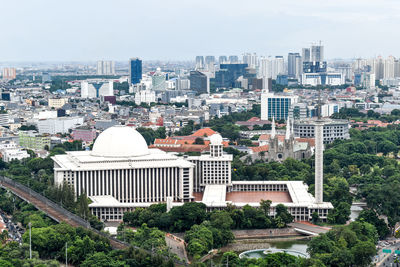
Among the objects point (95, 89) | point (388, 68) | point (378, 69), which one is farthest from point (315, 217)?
point (378, 69)

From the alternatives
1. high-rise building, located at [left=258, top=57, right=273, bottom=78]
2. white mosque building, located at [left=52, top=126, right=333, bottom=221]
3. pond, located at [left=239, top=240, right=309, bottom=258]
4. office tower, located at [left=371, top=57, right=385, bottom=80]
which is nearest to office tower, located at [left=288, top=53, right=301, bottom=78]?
high-rise building, located at [left=258, top=57, right=273, bottom=78]

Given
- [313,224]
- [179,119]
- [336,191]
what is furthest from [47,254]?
[179,119]

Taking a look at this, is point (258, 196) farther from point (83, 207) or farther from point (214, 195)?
point (83, 207)

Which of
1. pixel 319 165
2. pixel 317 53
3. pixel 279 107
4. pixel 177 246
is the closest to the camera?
pixel 177 246

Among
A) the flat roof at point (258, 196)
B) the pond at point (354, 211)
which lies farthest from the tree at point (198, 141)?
the pond at point (354, 211)

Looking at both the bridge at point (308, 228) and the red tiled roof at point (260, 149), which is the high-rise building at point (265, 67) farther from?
the bridge at point (308, 228)

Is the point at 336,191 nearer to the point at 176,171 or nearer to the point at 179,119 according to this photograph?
the point at 176,171
